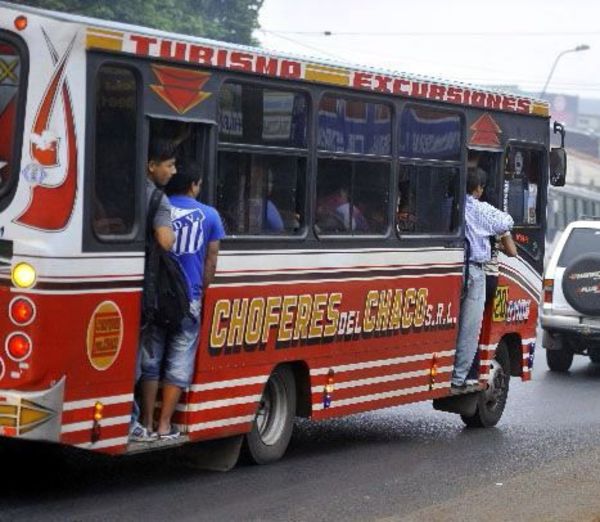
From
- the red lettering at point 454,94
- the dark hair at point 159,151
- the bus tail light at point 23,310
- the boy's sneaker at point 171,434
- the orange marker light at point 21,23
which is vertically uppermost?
the orange marker light at point 21,23

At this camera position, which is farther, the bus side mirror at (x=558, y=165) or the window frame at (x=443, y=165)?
the bus side mirror at (x=558, y=165)

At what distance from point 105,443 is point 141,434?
40 cm

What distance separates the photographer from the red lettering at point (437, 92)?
41.0ft

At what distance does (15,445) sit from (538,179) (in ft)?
19.6

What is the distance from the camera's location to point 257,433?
1092 cm

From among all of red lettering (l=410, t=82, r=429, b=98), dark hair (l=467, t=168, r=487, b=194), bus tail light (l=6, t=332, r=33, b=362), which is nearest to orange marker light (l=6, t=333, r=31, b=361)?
bus tail light (l=6, t=332, r=33, b=362)

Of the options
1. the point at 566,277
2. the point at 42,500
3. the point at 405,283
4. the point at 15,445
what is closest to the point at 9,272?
the point at 42,500

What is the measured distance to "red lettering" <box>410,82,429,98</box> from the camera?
12234mm

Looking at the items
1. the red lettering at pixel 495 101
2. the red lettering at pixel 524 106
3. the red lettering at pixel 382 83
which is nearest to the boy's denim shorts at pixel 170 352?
the red lettering at pixel 382 83

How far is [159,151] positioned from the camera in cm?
954

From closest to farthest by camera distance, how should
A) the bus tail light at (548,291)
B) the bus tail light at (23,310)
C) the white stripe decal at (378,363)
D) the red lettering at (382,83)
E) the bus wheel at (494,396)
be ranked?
the bus tail light at (23,310)
the white stripe decal at (378,363)
the red lettering at (382,83)
the bus wheel at (494,396)
the bus tail light at (548,291)

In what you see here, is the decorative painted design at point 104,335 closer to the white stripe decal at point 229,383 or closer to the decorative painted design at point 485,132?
the white stripe decal at point 229,383

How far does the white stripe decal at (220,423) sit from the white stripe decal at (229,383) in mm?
210

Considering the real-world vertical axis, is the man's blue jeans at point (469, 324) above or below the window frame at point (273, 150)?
below
